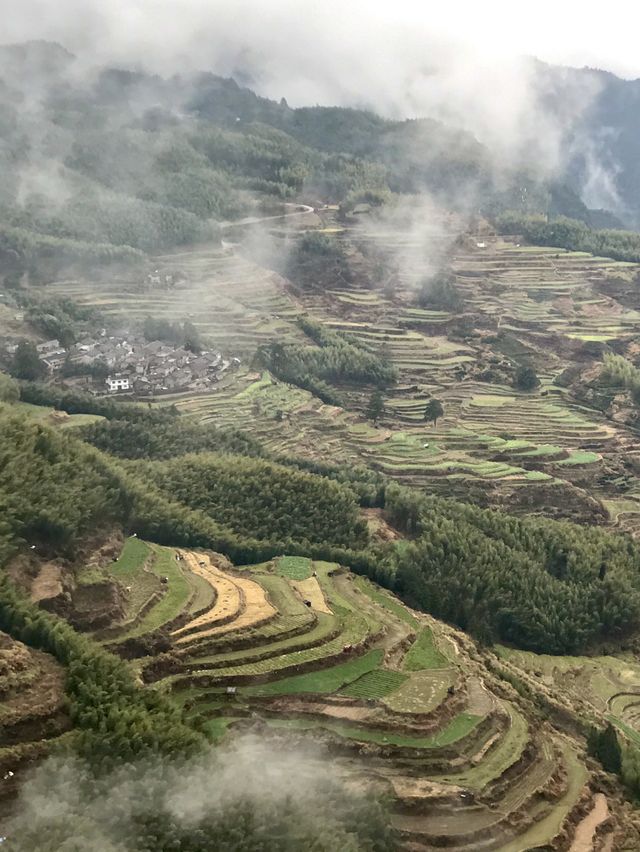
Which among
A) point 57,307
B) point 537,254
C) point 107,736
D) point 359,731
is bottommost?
point 359,731

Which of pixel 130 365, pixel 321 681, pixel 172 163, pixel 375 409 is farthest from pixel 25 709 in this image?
pixel 172 163

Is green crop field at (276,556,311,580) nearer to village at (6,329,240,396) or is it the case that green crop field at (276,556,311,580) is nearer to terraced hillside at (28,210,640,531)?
terraced hillside at (28,210,640,531)

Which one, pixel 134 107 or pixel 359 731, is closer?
pixel 359 731

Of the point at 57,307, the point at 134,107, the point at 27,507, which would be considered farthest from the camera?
the point at 134,107

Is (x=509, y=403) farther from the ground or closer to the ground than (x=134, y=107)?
closer to the ground

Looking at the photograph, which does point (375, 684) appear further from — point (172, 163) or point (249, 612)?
point (172, 163)

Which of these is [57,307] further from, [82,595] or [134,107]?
[134,107]

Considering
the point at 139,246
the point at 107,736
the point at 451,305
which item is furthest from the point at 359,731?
the point at 139,246
